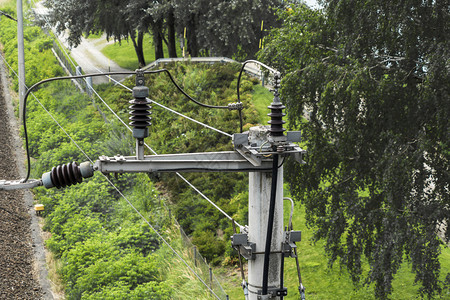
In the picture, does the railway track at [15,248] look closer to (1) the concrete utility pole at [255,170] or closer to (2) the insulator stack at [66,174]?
(2) the insulator stack at [66,174]

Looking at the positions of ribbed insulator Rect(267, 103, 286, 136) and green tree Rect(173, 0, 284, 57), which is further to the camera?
green tree Rect(173, 0, 284, 57)

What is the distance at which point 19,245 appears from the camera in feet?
60.2

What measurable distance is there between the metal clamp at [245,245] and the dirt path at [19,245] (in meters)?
10.2

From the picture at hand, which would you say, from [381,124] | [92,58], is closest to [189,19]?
[92,58]

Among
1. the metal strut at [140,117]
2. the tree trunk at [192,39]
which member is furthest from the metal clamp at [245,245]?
the tree trunk at [192,39]

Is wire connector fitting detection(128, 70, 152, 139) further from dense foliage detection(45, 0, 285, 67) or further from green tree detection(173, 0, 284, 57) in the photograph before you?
green tree detection(173, 0, 284, 57)

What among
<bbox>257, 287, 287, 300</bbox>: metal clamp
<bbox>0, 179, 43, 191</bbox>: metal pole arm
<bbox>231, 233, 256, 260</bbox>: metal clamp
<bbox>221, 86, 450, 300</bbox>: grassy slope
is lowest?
<bbox>221, 86, 450, 300</bbox>: grassy slope

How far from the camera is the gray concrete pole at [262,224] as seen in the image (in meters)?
6.45

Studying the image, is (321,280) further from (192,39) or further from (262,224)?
(192,39)

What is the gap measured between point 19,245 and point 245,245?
44.0 feet

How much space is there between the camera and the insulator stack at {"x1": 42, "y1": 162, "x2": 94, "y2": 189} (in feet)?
21.0

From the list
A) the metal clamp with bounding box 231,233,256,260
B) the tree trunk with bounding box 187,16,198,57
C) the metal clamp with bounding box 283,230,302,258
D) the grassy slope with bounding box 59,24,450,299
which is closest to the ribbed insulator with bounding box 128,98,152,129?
the metal clamp with bounding box 231,233,256,260

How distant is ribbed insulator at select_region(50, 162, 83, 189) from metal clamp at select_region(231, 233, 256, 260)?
67.8 inches

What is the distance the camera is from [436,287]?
547 inches
